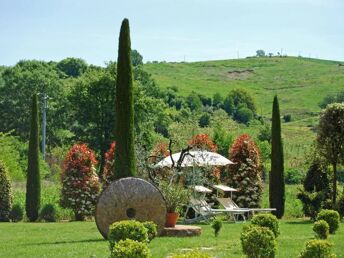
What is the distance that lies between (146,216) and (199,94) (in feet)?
281

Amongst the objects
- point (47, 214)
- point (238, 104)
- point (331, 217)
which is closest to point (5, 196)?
point (47, 214)

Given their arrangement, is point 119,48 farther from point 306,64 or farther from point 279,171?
point 306,64

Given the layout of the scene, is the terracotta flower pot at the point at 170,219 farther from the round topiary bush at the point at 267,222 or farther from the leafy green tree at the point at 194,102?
the leafy green tree at the point at 194,102

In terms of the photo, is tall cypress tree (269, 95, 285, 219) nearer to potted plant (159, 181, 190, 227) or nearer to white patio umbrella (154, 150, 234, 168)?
white patio umbrella (154, 150, 234, 168)

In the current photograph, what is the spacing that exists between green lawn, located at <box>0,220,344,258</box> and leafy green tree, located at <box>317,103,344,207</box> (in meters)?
5.53

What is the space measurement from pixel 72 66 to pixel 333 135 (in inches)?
2595

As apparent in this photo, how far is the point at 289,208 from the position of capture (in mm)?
30344

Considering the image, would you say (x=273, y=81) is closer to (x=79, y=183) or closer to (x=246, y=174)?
(x=246, y=174)

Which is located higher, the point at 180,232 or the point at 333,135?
the point at 333,135

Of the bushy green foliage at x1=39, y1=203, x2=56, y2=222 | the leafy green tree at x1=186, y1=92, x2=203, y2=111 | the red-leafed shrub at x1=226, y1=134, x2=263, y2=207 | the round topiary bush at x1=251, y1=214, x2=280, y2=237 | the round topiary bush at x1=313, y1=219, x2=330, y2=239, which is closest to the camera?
the round topiary bush at x1=251, y1=214, x2=280, y2=237

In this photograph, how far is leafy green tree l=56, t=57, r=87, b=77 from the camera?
86.4 meters

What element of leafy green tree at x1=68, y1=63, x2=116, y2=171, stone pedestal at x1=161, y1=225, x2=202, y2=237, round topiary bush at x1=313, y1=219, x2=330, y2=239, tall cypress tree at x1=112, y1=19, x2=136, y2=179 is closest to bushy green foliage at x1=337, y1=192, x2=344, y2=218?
stone pedestal at x1=161, y1=225, x2=202, y2=237

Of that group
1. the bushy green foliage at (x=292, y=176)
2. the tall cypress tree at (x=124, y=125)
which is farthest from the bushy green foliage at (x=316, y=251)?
the bushy green foliage at (x=292, y=176)

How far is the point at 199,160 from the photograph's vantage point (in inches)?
1046
